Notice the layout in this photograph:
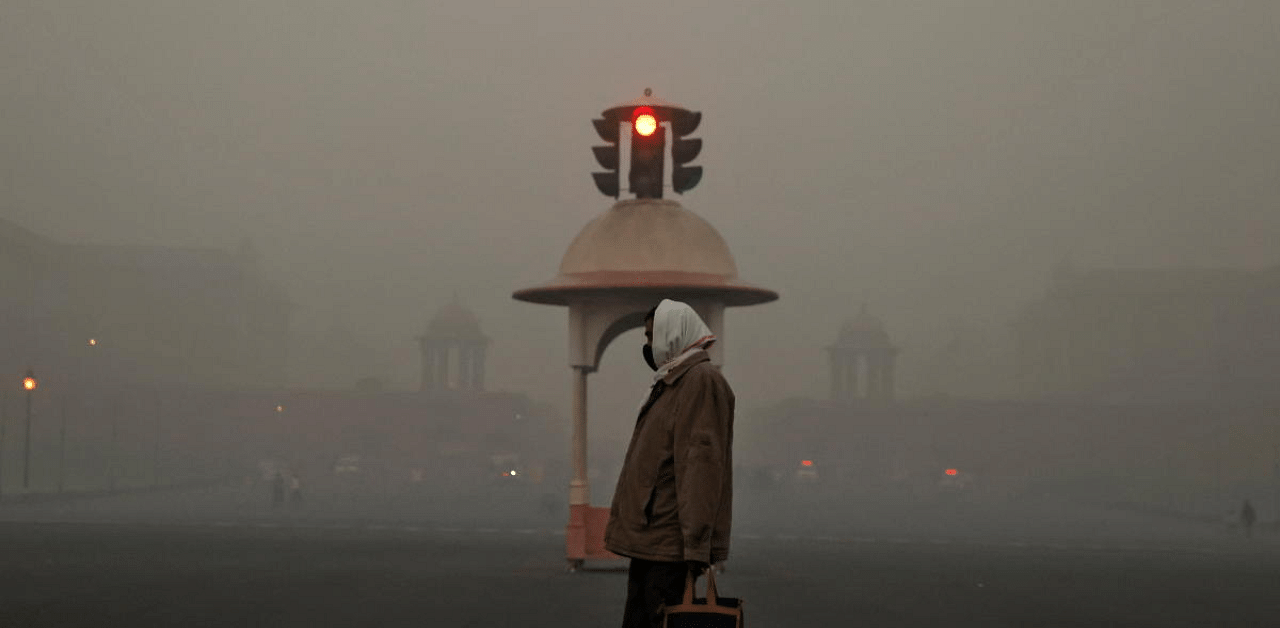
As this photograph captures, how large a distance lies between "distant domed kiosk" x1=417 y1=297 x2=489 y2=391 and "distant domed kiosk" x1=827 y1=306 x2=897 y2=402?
32.5 m

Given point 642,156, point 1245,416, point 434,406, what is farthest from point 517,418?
point 642,156

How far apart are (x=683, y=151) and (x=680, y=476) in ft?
53.3

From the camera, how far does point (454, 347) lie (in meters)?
144

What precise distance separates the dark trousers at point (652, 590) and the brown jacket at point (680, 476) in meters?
0.10

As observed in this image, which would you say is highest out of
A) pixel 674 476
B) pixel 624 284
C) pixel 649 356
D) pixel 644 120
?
pixel 644 120

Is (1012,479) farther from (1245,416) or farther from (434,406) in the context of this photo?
(434,406)

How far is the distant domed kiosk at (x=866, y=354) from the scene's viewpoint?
150m

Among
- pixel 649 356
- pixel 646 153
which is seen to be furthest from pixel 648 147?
pixel 649 356

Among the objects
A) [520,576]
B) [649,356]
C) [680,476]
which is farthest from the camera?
[520,576]

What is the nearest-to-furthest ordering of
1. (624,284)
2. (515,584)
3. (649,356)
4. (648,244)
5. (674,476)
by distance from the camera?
(674,476) < (649,356) < (515,584) < (624,284) < (648,244)

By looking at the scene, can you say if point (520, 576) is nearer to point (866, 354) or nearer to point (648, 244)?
point (648, 244)

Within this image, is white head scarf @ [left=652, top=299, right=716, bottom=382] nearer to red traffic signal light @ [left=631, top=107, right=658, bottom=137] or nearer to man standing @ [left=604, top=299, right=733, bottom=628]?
man standing @ [left=604, top=299, right=733, bottom=628]

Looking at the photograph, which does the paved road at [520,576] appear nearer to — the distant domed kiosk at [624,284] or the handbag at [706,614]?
the distant domed kiosk at [624,284]

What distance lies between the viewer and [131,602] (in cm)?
1515
